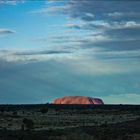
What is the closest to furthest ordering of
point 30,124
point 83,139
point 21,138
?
1. point 83,139
2. point 21,138
3. point 30,124

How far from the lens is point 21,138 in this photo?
4297 cm

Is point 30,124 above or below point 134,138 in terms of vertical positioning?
above

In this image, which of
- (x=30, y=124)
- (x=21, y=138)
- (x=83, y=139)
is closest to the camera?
(x=83, y=139)

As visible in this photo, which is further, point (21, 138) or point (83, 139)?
point (21, 138)

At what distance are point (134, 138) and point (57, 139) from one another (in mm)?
6777

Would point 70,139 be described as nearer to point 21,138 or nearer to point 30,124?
point 21,138

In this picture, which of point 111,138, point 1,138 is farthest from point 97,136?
point 1,138

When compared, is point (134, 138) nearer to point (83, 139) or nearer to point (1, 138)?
point (83, 139)

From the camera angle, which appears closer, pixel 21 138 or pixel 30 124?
pixel 21 138

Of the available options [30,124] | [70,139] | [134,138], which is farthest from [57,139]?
[30,124]

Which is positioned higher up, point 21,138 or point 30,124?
point 30,124

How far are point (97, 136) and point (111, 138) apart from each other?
76.9 inches

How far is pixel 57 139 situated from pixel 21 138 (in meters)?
3.95

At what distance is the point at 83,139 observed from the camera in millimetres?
40250
